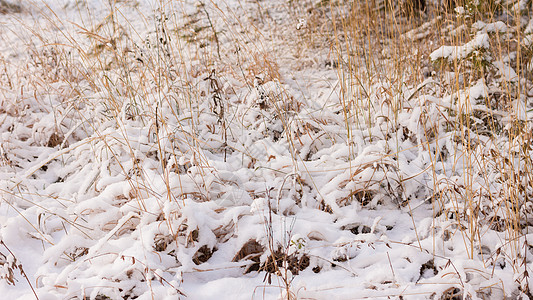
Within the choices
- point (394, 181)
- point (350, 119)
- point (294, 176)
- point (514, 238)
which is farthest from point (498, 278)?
point (350, 119)

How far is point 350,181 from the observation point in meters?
1.68

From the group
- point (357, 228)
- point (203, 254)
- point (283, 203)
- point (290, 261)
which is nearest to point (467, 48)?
point (357, 228)

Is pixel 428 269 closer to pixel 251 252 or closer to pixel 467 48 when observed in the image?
pixel 251 252

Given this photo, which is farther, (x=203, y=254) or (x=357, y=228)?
(x=357, y=228)

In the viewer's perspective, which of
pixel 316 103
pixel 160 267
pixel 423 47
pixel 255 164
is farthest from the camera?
pixel 423 47

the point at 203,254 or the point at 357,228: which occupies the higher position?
the point at 203,254

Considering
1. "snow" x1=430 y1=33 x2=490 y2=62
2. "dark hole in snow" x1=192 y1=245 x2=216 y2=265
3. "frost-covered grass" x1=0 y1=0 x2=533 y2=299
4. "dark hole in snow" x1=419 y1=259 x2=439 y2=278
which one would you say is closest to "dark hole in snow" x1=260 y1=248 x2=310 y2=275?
"frost-covered grass" x1=0 y1=0 x2=533 y2=299

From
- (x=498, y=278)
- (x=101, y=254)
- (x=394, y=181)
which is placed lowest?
(x=498, y=278)

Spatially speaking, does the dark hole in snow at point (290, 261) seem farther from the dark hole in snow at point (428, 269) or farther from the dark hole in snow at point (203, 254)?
the dark hole in snow at point (428, 269)

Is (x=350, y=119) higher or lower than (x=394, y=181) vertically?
higher

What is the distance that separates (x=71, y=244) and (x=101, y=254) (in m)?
0.15

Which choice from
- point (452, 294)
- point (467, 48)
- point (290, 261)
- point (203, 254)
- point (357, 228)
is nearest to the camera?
point (452, 294)

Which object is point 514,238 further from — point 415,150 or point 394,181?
point 415,150

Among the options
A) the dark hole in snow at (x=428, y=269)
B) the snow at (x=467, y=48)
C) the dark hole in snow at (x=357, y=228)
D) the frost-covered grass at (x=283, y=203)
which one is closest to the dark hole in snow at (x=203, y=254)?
the frost-covered grass at (x=283, y=203)
